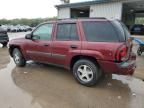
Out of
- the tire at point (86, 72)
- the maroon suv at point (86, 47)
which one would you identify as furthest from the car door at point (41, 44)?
the tire at point (86, 72)

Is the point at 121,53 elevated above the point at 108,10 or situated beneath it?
situated beneath

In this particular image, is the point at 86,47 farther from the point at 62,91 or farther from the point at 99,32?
the point at 62,91

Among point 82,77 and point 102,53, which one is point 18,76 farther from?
point 102,53

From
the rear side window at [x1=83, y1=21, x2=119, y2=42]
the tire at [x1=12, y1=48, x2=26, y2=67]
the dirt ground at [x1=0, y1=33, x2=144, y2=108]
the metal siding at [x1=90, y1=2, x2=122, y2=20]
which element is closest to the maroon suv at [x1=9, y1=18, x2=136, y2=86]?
the rear side window at [x1=83, y1=21, x2=119, y2=42]

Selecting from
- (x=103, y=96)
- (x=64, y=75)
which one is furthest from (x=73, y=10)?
(x=103, y=96)

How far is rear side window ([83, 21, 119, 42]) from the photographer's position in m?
3.97

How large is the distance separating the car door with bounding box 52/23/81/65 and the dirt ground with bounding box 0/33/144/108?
0.72 meters

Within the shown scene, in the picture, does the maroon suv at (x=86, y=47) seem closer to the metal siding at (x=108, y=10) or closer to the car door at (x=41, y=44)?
the car door at (x=41, y=44)

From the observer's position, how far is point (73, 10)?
21328 millimetres

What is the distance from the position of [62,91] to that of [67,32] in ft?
5.55

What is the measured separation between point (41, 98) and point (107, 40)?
2090mm

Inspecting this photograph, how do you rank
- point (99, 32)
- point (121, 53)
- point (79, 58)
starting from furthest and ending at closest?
point (79, 58) → point (99, 32) → point (121, 53)

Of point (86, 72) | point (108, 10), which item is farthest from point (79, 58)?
point (108, 10)

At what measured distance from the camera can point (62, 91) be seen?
425 cm
